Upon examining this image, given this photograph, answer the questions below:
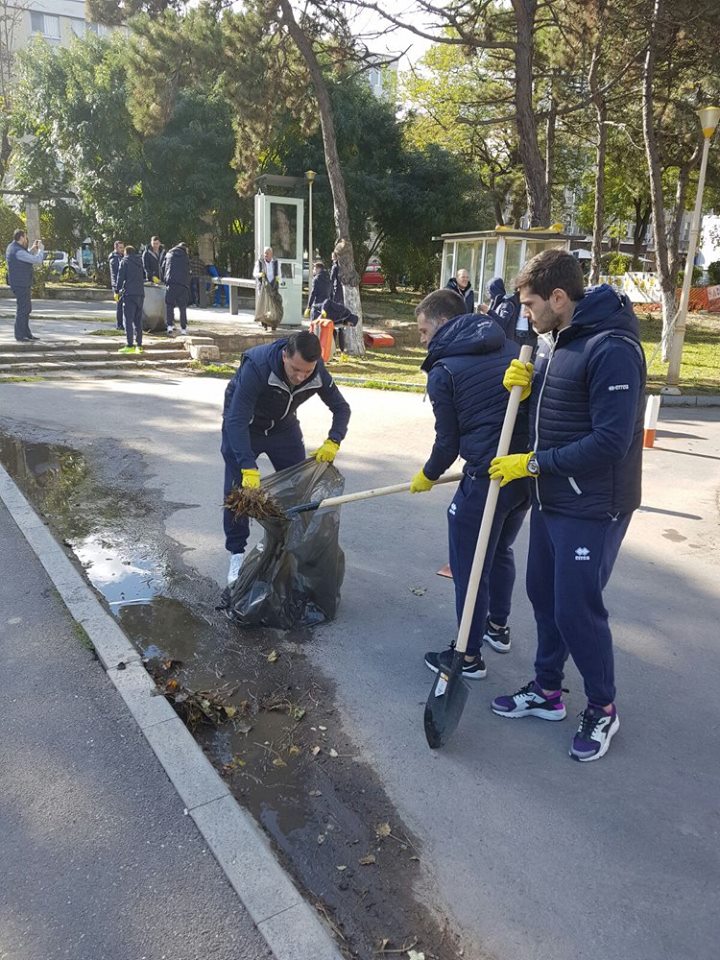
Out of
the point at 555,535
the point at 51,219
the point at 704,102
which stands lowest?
the point at 555,535

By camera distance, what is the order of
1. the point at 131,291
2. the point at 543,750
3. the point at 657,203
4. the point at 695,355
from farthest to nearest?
the point at 695,355 → the point at 657,203 → the point at 131,291 → the point at 543,750

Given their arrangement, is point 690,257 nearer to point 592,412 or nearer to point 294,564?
point 294,564

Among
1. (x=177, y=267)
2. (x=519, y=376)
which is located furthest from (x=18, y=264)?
(x=519, y=376)

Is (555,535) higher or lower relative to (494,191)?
lower

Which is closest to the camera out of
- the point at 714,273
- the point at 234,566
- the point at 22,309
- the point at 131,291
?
the point at 234,566

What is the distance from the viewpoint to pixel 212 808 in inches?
107

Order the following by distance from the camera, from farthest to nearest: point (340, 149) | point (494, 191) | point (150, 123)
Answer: point (494, 191) < point (340, 149) < point (150, 123)

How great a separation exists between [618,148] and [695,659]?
2661 cm

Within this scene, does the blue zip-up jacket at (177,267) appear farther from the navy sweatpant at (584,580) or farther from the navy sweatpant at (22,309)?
the navy sweatpant at (584,580)

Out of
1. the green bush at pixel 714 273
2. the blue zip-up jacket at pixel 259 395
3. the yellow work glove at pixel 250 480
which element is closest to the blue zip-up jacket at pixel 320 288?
the blue zip-up jacket at pixel 259 395

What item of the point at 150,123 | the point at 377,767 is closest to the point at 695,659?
the point at 377,767

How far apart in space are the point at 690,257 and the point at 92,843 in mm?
11576

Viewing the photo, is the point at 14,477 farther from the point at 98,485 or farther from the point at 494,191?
the point at 494,191

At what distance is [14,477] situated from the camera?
6.59m
